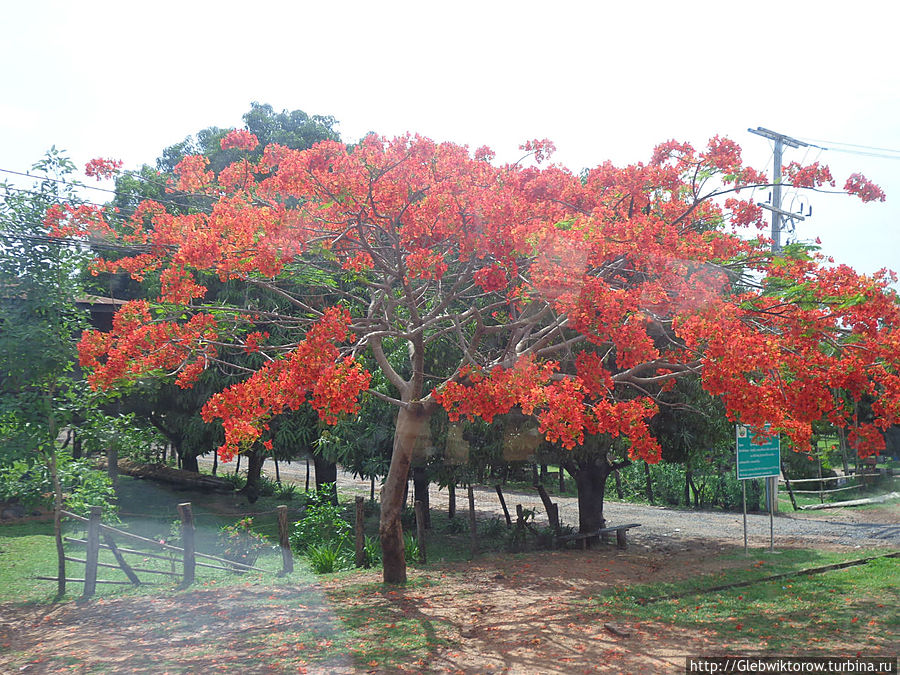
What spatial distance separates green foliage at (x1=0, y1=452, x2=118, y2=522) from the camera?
8961 millimetres

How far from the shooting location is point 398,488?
9086 millimetres

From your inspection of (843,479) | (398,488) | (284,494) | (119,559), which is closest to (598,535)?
(398,488)

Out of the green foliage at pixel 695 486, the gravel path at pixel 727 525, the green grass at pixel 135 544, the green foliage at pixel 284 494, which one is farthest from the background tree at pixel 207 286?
the green foliage at pixel 695 486

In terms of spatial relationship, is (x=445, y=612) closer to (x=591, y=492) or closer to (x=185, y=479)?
(x=591, y=492)

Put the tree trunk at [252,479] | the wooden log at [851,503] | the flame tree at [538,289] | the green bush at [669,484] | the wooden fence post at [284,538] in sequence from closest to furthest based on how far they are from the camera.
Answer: the flame tree at [538,289], the wooden fence post at [284,538], the wooden log at [851,503], the tree trunk at [252,479], the green bush at [669,484]

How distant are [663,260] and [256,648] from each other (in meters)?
5.81

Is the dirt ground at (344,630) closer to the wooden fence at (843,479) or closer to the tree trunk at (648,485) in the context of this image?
the tree trunk at (648,485)

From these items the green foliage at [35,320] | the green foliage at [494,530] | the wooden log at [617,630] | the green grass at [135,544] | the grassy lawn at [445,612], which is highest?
the green foliage at [35,320]

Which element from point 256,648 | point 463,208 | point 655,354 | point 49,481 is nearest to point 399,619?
point 256,648

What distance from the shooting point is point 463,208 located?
7.87m

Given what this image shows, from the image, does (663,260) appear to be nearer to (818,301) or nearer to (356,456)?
(818,301)

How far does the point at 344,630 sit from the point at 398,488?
232 cm

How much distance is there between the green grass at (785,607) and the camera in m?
6.31

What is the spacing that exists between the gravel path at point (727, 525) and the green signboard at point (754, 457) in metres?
2.80
